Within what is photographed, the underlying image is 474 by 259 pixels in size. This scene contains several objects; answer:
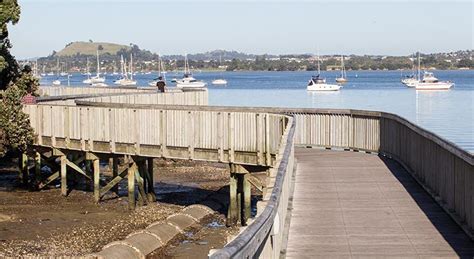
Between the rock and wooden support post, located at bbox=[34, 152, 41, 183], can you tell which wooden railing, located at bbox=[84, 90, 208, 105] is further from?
the rock

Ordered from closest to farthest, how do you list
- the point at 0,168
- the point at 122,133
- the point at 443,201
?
1. the point at 443,201
2. the point at 122,133
3. the point at 0,168

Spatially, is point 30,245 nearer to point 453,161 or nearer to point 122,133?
point 122,133

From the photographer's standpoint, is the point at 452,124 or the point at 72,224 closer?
the point at 72,224

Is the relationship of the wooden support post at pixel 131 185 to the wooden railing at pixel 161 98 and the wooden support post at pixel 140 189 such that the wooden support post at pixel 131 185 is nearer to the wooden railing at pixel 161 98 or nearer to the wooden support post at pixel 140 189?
the wooden support post at pixel 140 189

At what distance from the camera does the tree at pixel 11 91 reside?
97.9 feet

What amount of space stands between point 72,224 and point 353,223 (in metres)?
14.2

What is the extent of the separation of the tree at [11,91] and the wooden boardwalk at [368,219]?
510 inches

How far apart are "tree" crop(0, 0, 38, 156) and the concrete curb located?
7.20 meters

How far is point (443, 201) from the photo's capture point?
50.6 ft

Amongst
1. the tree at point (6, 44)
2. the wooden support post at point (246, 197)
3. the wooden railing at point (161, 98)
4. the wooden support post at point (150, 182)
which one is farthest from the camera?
the wooden railing at point (161, 98)

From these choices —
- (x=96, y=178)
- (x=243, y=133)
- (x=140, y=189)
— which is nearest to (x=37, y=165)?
(x=96, y=178)

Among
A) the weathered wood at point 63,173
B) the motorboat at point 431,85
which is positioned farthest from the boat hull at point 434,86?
the weathered wood at point 63,173

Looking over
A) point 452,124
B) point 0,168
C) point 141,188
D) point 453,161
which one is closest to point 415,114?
point 452,124

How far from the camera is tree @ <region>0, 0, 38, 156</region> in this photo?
29.8 meters
